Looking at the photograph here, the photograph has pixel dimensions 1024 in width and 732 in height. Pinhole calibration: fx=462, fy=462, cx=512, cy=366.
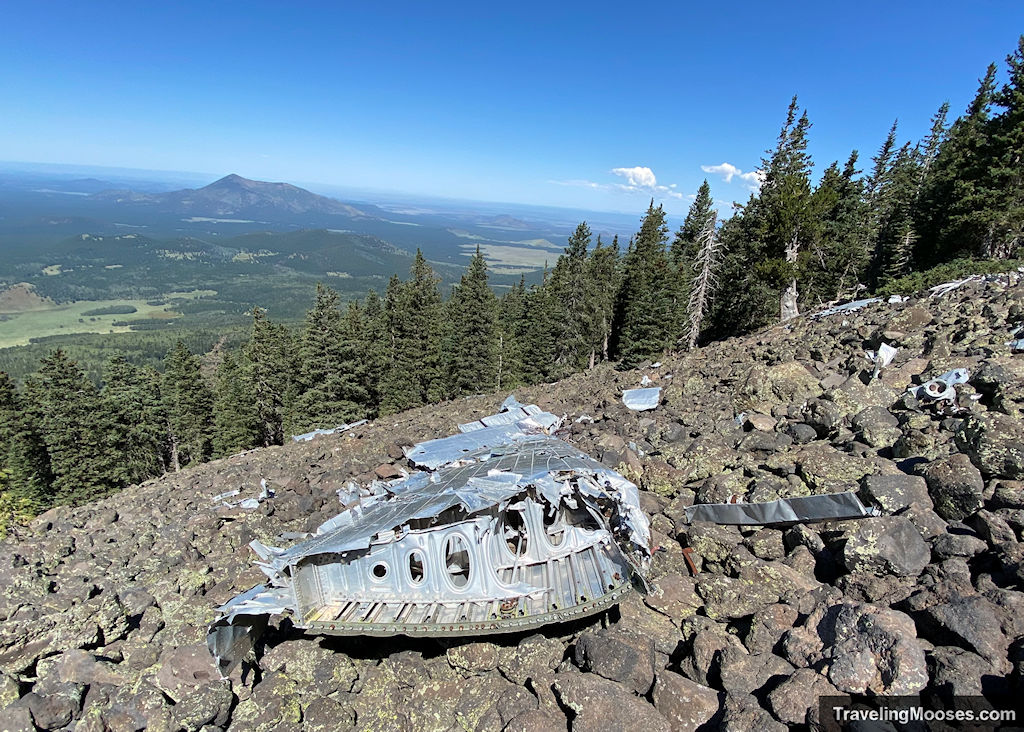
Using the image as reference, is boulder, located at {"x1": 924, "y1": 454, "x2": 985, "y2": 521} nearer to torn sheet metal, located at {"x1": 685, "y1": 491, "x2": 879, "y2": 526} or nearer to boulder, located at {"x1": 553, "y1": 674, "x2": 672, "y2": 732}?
torn sheet metal, located at {"x1": 685, "y1": 491, "x2": 879, "y2": 526}

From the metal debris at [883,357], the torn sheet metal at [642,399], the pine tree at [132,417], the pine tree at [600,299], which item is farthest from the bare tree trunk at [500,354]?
the metal debris at [883,357]

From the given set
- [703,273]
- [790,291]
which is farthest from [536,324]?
[790,291]

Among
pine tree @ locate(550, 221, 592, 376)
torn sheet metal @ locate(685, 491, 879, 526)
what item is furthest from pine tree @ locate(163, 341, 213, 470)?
torn sheet metal @ locate(685, 491, 879, 526)

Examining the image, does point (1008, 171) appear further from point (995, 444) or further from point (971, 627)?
point (971, 627)

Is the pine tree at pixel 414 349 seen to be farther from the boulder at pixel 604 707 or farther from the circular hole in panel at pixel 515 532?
the boulder at pixel 604 707

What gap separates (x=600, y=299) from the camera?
39.2 metres

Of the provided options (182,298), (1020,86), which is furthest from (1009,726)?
(182,298)

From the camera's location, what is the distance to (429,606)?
615 centimetres

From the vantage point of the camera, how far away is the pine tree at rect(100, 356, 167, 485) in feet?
97.9

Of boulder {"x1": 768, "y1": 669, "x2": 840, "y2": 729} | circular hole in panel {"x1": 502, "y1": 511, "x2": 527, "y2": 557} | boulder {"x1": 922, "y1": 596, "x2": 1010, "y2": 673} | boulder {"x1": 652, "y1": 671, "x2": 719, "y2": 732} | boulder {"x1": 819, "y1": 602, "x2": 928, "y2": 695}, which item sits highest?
boulder {"x1": 922, "y1": 596, "x2": 1010, "y2": 673}

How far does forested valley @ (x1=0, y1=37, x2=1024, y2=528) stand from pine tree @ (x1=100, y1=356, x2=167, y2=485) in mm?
132

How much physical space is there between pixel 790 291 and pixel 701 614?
23238 millimetres

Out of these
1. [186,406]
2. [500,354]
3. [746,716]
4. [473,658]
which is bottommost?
[186,406]

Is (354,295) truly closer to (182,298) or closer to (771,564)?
(182,298)
